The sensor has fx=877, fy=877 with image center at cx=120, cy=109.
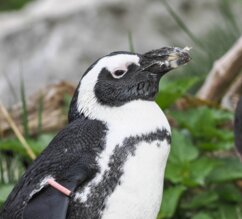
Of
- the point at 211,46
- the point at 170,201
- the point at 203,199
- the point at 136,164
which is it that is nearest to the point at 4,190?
the point at 170,201

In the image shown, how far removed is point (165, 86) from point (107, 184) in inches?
37.3

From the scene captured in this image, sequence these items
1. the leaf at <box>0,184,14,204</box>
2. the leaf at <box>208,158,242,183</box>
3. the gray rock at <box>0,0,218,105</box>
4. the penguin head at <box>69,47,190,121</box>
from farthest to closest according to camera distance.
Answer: the gray rock at <box>0,0,218,105</box> < the leaf at <box>208,158,242,183</box> < the leaf at <box>0,184,14,204</box> < the penguin head at <box>69,47,190,121</box>

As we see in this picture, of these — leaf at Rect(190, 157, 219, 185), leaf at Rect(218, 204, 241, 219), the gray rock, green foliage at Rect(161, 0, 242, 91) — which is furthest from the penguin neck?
the gray rock

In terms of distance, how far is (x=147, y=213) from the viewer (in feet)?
4.78

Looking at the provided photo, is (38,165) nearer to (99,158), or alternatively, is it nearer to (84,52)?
(99,158)

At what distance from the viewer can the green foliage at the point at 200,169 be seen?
2080mm

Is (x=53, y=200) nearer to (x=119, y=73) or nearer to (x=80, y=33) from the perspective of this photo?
(x=119, y=73)

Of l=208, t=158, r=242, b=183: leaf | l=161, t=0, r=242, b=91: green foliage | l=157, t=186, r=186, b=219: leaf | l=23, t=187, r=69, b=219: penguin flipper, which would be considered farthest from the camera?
l=161, t=0, r=242, b=91: green foliage

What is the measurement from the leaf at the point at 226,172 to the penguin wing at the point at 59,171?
27.9 inches

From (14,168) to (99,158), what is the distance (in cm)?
81

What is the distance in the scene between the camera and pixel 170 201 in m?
2.05

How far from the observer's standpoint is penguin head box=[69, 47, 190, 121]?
4.99ft

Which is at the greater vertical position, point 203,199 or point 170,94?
point 170,94

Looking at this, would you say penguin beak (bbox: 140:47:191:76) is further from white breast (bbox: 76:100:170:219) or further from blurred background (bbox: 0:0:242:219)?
blurred background (bbox: 0:0:242:219)
